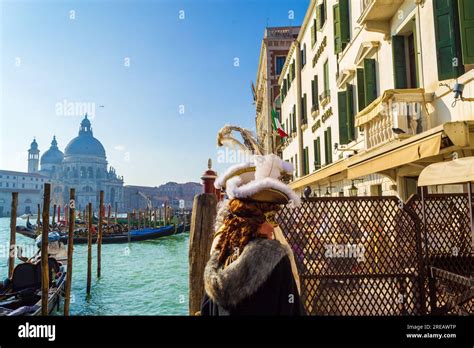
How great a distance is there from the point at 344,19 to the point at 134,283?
14.2m

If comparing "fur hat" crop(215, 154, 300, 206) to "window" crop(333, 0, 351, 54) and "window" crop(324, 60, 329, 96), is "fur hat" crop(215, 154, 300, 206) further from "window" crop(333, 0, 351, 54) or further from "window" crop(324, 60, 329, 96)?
"window" crop(324, 60, 329, 96)

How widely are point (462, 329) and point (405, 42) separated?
24.7 ft

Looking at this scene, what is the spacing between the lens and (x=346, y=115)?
36.1 ft

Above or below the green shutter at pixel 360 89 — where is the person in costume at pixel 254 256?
below

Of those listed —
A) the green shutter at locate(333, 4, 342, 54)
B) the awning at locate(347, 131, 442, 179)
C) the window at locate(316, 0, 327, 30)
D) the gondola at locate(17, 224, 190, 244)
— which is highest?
the window at locate(316, 0, 327, 30)

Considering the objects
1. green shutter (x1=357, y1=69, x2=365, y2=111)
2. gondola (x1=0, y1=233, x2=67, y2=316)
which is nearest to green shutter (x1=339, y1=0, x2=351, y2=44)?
green shutter (x1=357, y1=69, x2=365, y2=111)

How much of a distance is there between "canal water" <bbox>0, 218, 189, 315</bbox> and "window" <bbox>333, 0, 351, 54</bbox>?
9.34 m

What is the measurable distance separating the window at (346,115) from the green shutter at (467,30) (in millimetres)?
5380

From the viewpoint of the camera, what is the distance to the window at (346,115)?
1052cm

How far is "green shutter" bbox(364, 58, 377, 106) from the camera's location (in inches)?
354

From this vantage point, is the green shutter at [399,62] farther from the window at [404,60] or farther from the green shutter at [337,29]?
the green shutter at [337,29]

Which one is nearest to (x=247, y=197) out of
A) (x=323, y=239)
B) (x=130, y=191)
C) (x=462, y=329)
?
(x=462, y=329)

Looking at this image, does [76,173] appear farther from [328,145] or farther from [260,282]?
[260,282]

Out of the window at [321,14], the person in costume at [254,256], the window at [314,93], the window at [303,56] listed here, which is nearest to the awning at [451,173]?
the person in costume at [254,256]
